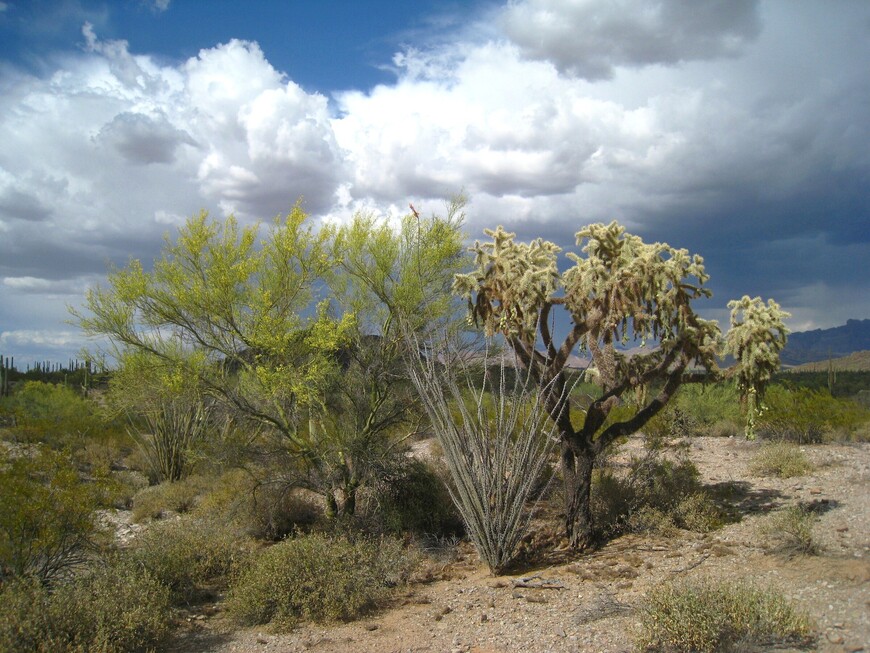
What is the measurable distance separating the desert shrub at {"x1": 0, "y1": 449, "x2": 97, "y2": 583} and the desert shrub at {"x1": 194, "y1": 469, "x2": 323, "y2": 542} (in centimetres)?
318

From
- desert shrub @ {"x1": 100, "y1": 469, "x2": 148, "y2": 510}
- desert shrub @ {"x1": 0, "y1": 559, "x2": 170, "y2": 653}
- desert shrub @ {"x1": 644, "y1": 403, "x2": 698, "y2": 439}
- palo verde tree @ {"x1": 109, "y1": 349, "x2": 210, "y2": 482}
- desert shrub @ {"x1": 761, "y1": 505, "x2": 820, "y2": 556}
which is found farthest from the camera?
desert shrub @ {"x1": 644, "y1": 403, "x2": 698, "y2": 439}

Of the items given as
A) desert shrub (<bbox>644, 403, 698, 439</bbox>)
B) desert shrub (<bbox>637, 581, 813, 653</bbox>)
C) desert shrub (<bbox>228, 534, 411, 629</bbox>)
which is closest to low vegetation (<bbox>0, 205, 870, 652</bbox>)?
desert shrub (<bbox>228, 534, 411, 629</bbox>)

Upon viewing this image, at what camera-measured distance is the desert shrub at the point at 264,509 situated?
37.8ft

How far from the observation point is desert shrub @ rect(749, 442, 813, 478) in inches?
494

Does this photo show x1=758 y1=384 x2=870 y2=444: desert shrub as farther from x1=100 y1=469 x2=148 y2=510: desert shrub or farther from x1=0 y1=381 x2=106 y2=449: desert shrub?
x1=0 y1=381 x2=106 y2=449: desert shrub

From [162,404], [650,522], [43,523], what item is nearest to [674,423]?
[650,522]

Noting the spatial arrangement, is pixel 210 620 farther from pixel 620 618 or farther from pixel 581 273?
pixel 581 273

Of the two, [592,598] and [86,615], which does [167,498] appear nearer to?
[86,615]

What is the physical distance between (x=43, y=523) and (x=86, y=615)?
1.84 meters

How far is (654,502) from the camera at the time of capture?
34.4 ft

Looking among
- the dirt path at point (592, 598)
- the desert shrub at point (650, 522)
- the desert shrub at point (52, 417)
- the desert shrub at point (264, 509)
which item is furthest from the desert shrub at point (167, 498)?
the desert shrub at point (650, 522)

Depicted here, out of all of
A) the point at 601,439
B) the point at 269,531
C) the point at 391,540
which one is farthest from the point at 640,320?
the point at 269,531

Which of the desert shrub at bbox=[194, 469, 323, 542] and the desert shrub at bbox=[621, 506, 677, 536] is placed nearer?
the desert shrub at bbox=[621, 506, 677, 536]

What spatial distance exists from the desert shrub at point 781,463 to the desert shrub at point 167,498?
38.9ft
